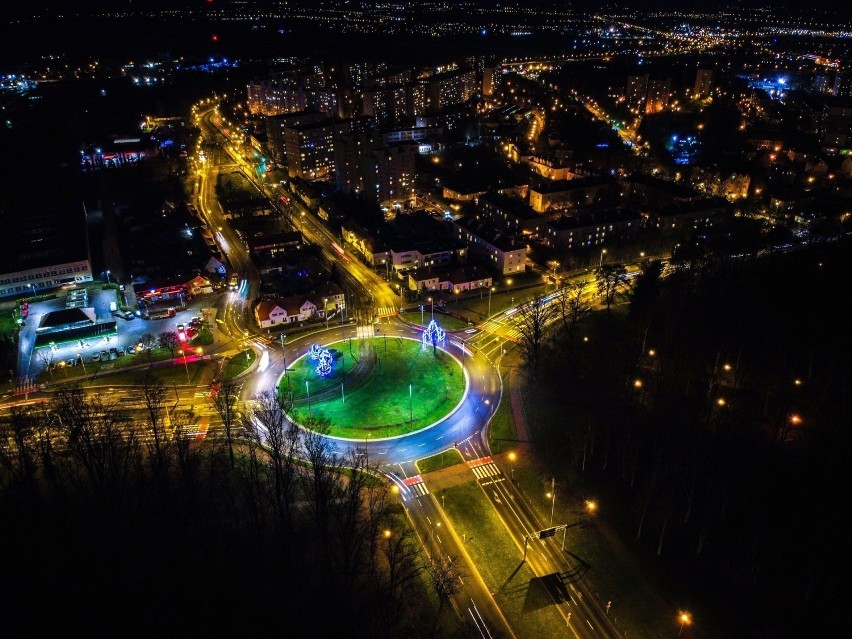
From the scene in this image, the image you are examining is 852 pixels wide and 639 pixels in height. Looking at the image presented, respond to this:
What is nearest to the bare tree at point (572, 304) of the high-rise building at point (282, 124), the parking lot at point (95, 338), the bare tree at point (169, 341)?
the parking lot at point (95, 338)

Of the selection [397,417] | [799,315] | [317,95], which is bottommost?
[397,417]

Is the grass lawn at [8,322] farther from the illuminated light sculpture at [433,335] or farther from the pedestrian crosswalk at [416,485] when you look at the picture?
the pedestrian crosswalk at [416,485]

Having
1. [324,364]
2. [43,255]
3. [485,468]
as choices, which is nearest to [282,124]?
[43,255]

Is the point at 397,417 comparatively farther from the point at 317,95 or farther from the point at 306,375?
the point at 317,95

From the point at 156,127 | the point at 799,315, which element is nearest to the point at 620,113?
the point at 799,315

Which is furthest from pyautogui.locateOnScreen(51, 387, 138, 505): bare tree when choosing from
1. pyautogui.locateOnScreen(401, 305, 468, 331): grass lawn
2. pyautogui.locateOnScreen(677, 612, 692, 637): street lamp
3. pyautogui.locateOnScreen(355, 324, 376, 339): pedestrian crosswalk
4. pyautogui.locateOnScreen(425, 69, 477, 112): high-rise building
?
pyautogui.locateOnScreen(425, 69, 477, 112): high-rise building

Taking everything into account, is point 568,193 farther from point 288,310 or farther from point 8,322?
point 8,322
